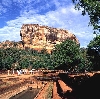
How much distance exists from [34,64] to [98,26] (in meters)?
87.7

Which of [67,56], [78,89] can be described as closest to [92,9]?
[78,89]

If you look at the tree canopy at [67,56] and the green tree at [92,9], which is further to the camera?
the tree canopy at [67,56]

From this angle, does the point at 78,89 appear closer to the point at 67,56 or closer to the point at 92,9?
the point at 92,9

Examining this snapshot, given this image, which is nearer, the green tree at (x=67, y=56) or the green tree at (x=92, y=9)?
the green tree at (x=92, y=9)

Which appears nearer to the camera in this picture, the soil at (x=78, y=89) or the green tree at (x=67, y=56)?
the soil at (x=78, y=89)

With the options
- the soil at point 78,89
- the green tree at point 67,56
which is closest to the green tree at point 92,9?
the soil at point 78,89

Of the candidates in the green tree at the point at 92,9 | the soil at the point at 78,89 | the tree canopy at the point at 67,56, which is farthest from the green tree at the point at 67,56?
the green tree at the point at 92,9

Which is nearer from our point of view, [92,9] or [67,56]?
[92,9]

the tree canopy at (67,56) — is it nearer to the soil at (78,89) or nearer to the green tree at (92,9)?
the soil at (78,89)

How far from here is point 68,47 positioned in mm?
63188

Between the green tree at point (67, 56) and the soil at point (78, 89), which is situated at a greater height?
the green tree at point (67, 56)

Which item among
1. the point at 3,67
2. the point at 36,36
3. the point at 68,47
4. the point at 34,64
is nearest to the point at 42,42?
the point at 36,36

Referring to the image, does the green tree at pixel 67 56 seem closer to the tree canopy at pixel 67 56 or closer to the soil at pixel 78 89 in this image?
the tree canopy at pixel 67 56

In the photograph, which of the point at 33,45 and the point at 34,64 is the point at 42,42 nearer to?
Answer: the point at 33,45
